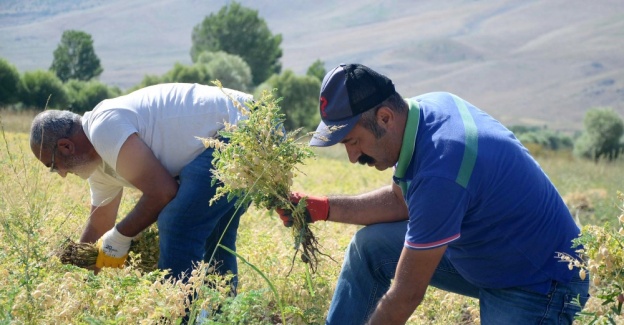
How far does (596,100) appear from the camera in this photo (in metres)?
148

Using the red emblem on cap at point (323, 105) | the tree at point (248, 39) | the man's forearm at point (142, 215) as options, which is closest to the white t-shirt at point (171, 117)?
the man's forearm at point (142, 215)

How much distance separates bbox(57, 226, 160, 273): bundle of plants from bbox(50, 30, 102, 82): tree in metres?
78.1

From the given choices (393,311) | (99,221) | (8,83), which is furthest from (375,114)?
(8,83)

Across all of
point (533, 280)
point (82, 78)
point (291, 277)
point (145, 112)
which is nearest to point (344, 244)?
point (291, 277)

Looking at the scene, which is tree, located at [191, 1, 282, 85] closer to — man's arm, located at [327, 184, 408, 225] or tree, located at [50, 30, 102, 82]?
tree, located at [50, 30, 102, 82]

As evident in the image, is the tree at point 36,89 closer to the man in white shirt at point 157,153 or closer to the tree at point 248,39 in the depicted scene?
the man in white shirt at point 157,153

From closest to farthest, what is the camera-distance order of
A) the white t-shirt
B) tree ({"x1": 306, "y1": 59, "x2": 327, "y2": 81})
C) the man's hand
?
1. the white t-shirt
2. the man's hand
3. tree ({"x1": 306, "y1": 59, "x2": 327, "y2": 81})

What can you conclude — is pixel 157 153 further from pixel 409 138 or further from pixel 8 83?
pixel 8 83

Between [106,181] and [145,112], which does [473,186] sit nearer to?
[145,112]

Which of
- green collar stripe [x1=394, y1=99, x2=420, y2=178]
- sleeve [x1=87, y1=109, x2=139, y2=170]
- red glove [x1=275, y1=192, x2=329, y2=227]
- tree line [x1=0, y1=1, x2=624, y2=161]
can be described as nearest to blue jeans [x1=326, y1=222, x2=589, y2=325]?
red glove [x1=275, y1=192, x2=329, y2=227]

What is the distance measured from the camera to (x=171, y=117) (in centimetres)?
426

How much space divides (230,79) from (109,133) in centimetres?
6003

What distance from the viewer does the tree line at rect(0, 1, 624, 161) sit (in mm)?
41375

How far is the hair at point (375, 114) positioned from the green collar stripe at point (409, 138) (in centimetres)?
4
